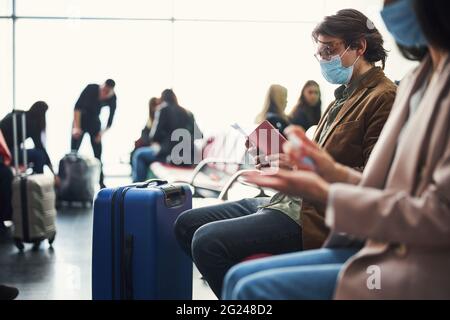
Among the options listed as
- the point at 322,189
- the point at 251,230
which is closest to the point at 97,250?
the point at 251,230

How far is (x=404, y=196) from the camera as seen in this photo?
1119 mm

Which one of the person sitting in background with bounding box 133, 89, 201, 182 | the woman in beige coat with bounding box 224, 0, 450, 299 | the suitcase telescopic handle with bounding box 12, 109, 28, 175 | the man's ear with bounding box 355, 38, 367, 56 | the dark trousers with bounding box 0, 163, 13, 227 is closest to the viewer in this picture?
the woman in beige coat with bounding box 224, 0, 450, 299

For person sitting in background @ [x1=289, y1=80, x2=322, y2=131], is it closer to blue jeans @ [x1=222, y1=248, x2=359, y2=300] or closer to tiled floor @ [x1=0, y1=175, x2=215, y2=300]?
tiled floor @ [x1=0, y1=175, x2=215, y2=300]

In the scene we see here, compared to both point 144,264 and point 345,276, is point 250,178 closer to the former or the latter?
point 345,276

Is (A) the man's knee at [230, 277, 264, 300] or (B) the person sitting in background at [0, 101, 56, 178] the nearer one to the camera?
(A) the man's knee at [230, 277, 264, 300]

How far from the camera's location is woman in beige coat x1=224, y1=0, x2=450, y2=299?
111 centimetres

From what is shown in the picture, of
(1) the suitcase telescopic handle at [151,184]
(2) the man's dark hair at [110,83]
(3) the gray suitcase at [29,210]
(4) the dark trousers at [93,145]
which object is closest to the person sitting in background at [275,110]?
(3) the gray suitcase at [29,210]

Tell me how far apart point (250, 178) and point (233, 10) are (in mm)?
7287

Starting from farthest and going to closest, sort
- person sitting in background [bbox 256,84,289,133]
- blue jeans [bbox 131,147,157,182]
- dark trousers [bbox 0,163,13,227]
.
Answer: blue jeans [bbox 131,147,157,182] < dark trousers [bbox 0,163,13,227] < person sitting in background [bbox 256,84,289,133]

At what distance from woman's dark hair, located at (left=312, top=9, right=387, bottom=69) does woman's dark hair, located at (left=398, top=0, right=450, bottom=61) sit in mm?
873

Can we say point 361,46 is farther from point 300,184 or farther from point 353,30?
point 300,184

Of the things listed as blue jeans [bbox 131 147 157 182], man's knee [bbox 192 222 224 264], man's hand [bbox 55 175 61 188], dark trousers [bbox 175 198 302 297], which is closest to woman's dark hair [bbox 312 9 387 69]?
dark trousers [bbox 175 198 302 297]

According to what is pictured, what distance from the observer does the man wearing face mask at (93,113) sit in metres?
6.75

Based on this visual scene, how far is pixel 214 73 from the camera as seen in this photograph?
814 centimetres
